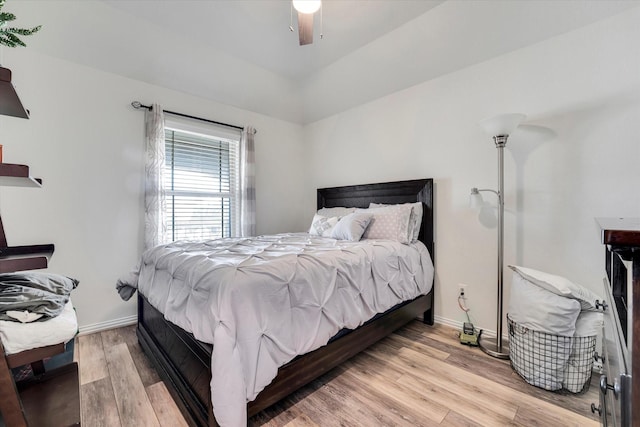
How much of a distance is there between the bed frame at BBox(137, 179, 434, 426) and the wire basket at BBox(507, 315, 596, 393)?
3.01ft

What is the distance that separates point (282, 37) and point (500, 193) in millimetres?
2536

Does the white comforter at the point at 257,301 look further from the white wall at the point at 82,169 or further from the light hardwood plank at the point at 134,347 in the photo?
the white wall at the point at 82,169

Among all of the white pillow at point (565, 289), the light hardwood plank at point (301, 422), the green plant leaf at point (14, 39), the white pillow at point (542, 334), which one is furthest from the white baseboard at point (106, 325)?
the white pillow at point (565, 289)

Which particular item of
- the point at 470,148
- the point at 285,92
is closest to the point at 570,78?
the point at 470,148

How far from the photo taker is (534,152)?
2.23m

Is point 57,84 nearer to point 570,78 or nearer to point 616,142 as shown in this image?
point 570,78

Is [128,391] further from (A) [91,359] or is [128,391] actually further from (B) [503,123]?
(B) [503,123]

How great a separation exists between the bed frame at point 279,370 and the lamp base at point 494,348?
1.66ft

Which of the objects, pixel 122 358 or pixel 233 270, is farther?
pixel 122 358

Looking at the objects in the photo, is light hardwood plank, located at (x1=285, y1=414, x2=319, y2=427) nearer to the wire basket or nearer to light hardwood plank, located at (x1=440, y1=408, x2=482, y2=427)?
light hardwood plank, located at (x1=440, y1=408, x2=482, y2=427)

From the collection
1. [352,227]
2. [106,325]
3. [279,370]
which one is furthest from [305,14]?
[106,325]

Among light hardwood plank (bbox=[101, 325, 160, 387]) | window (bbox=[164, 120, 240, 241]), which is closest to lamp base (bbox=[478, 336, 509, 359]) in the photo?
light hardwood plank (bbox=[101, 325, 160, 387])

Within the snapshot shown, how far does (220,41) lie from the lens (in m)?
2.73

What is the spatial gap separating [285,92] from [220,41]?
114cm
